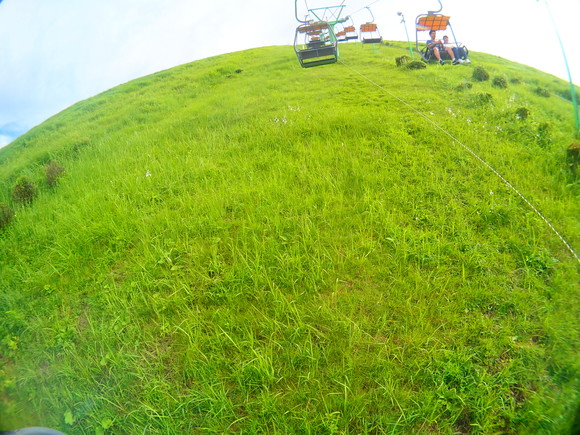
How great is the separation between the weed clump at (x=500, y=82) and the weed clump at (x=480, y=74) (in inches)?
2.1

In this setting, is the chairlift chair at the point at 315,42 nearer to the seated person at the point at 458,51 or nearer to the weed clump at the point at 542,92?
the seated person at the point at 458,51

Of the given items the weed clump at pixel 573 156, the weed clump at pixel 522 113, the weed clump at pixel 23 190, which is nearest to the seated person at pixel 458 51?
the weed clump at pixel 522 113

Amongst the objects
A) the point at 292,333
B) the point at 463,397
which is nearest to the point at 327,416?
the point at 292,333

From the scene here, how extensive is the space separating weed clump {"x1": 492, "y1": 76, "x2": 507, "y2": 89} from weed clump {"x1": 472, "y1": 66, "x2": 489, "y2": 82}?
2.1 inches

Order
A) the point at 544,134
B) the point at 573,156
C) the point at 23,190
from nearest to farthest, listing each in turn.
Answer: the point at 573,156, the point at 544,134, the point at 23,190

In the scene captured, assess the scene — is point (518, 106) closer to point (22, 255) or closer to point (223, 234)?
point (223, 234)

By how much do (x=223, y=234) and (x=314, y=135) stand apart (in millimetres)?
A: 1918

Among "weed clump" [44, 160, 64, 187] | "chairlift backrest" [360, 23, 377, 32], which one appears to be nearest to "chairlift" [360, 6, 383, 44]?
"chairlift backrest" [360, 23, 377, 32]

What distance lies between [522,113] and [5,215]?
11.6ft

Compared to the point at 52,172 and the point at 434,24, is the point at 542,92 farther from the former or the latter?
the point at 52,172

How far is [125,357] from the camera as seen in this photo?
188 centimetres

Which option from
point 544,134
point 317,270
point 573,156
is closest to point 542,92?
point 544,134

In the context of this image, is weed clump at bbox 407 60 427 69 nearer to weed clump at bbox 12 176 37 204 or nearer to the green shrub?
the green shrub

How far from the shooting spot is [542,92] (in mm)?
1529
